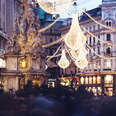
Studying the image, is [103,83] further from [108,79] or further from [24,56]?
[24,56]

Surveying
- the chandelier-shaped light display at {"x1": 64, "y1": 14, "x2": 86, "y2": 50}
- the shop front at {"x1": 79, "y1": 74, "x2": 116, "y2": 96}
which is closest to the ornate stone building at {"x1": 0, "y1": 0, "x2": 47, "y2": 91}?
the chandelier-shaped light display at {"x1": 64, "y1": 14, "x2": 86, "y2": 50}

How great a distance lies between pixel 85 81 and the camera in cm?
7119

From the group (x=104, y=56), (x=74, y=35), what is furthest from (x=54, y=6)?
(x=104, y=56)

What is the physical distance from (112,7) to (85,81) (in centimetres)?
1626

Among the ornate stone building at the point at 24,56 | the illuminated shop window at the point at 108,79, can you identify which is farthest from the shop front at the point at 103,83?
the ornate stone building at the point at 24,56

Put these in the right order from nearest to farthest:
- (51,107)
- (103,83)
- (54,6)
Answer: (51,107) → (54,6) → (103,83)

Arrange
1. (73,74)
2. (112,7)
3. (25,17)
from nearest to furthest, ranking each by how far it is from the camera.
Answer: (25,17) < (112,7) < (73,74)

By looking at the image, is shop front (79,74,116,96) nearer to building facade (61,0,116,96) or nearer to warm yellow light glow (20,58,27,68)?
building facade (61,0,116,96)

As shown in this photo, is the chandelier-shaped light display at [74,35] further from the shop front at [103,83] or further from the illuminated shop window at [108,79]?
the illuminated shop window at [108,79]

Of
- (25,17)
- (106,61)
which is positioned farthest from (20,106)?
(106,61)

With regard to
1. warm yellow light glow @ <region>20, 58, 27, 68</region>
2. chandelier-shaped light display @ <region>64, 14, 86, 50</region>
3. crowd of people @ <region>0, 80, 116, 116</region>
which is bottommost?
crowd of people @ <region>0, 80, 116, 116</region>

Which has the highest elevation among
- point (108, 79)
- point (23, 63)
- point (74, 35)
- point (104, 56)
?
point (74, 35)

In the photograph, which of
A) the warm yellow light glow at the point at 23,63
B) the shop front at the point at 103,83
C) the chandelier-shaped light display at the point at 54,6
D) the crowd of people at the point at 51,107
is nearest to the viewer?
the crowd of people at the point at 51,107

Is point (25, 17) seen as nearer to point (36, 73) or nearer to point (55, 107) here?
point (36, 73)
